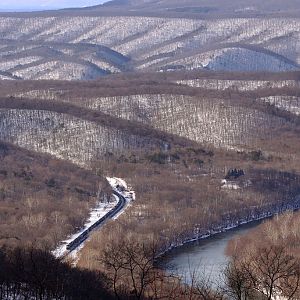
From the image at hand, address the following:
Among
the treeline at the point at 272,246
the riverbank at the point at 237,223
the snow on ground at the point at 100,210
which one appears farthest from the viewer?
the riverbank at the point at 237,223

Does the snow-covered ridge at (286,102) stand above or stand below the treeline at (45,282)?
below

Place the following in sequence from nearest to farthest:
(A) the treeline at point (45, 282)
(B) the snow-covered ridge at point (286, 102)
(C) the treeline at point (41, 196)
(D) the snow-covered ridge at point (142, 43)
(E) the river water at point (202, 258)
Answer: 1. (A) the treeline at point (45, 282)
2. (E) the river water at point (202, 258)
3. (C) the treeline at point (41, 196)
4. (B) the snow-covered ridge at point (286, 102)
5. (D) the snow-covered ridge at point (142, 43)

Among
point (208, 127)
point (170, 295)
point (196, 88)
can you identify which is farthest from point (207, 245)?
point (196, 88)

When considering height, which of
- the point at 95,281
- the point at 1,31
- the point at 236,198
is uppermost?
the point at 95,281

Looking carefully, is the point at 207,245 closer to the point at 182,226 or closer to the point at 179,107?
the point at 182,226

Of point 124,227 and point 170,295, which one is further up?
point 170,295

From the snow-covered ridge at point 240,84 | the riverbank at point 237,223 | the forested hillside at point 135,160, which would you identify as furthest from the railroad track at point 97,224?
the snow-covered ridge at point 240,84

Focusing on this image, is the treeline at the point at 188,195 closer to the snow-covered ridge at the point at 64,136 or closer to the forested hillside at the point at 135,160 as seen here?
the forested hillside at the point at 135,160

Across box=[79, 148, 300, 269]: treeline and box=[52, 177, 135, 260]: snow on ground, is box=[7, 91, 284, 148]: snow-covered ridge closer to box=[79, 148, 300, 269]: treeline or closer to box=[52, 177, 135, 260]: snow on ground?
→ box=[79, 148, 300, 269]: treeline
